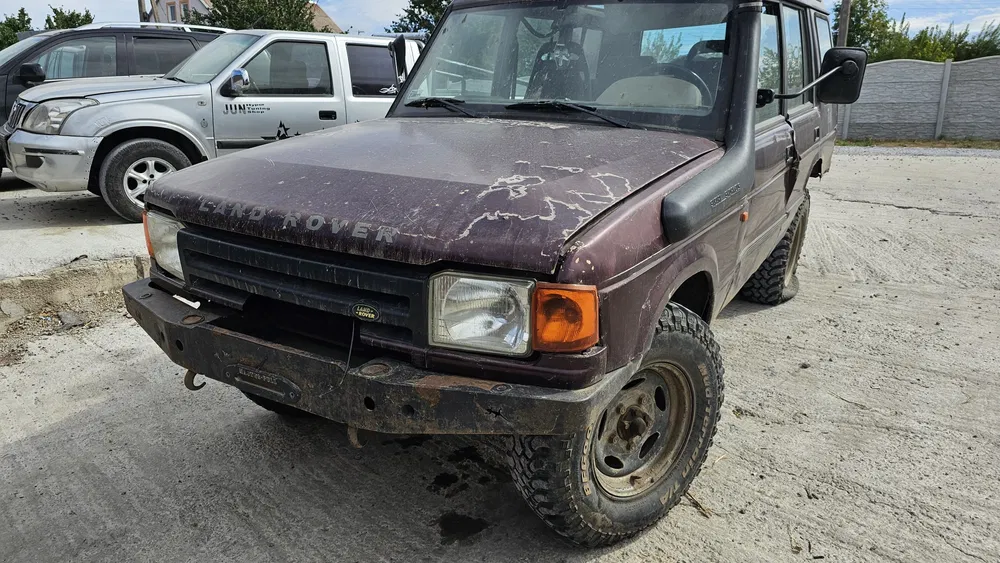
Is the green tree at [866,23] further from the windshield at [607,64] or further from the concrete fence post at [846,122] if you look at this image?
the windshield at [607,64]

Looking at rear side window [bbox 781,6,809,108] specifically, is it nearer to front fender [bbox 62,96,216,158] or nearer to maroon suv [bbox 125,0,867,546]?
maroon suv [bbox 125,0,867,546]

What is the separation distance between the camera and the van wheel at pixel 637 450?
6.68 ft

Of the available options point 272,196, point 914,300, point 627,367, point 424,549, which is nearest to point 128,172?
point 272,196

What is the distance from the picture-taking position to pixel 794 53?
144 inches

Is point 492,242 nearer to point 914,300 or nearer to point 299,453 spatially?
point 299,453

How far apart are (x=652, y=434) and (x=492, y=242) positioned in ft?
3.51

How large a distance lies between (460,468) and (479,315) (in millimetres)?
1211

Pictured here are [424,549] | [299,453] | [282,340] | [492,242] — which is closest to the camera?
[492,242]

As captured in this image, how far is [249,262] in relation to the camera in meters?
2.16

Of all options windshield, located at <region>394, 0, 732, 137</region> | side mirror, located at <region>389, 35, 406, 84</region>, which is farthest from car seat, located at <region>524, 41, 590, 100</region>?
side mirror, located at <region>389, 35, 406, 84</region>

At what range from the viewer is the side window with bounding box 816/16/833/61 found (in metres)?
4.28

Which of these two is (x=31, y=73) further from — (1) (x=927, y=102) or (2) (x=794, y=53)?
(1) (x=927, y=102)

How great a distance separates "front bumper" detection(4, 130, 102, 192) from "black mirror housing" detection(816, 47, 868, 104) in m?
5.75

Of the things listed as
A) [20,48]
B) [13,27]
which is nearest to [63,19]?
[13,27]
